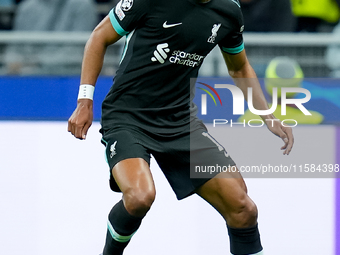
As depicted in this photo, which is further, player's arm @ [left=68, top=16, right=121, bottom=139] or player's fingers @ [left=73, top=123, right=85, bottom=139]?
player's arm @ [left=68, top=16, right=121, bottom=139]

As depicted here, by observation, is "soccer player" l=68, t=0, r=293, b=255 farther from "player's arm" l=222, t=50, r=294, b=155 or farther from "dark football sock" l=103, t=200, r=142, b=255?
"player's arm" l=222, t=50, r=294, b=155

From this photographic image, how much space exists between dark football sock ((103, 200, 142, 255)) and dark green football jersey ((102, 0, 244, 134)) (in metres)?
0.44

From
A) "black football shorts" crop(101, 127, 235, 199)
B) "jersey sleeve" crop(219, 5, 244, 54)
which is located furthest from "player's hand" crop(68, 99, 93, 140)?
"jersey sleeve" crop(219, 5, 244, 54)

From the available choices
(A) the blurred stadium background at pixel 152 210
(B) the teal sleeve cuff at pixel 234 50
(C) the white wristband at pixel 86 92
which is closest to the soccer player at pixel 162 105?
(C) the white wristband at pixel 86 92

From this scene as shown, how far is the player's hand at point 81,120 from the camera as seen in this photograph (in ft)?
9.58

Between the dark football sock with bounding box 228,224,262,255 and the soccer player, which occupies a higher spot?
the soccer player

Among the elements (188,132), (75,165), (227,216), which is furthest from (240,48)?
(75,165)

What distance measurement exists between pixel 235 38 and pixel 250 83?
0.29 metres

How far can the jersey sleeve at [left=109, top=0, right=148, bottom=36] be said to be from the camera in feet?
9.98

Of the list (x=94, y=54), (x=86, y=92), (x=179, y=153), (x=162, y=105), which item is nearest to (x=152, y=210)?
(x=179, y=153)

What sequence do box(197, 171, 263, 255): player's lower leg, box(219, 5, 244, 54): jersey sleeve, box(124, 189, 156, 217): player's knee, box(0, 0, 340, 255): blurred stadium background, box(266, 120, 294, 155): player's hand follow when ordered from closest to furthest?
box(124, 189, 156, 217): player's knee < box(197, 171, 263, 255): player's lower leg < box(219, 5, 244, 54): jersey sleeve < box(266, 120, 294, 155): player's hand < box(0, 0, 340, 255): blurred stadium background

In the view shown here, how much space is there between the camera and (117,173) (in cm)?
299

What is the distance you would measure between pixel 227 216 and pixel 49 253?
126 cm

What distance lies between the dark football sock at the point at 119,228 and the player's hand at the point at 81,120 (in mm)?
411
